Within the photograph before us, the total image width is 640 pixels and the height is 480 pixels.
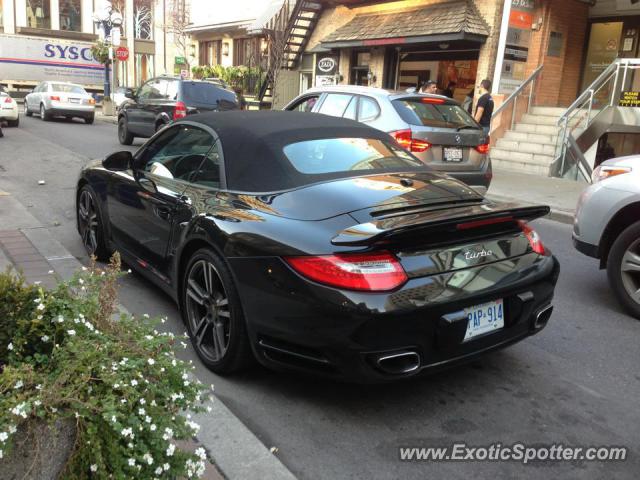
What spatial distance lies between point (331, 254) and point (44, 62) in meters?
44.4

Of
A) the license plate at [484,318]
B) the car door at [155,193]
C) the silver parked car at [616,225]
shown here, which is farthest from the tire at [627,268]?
the car door at [155,193]

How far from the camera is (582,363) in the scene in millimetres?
4047

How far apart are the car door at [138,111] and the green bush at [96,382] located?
14177 millimetres

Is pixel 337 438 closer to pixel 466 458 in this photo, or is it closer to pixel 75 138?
pixel 466 458

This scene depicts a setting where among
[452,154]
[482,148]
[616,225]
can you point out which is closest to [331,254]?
[616,225]

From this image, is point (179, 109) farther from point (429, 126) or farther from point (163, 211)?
point (163, 211)

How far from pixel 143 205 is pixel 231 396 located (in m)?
1.90

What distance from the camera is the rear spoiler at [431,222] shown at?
2928mm

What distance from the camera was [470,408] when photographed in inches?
133

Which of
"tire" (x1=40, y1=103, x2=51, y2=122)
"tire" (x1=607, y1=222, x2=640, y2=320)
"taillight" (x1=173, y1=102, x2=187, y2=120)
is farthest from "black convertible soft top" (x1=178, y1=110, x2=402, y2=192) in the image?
"tire" (x1=40, y1=103, x2=51, y2=122)

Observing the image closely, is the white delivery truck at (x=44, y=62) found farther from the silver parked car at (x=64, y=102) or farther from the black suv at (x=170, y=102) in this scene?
the black suv at (x=170, y=102)

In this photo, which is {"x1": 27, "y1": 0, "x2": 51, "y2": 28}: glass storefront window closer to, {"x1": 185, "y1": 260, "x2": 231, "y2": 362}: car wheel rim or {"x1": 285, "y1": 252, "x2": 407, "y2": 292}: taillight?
{"x1": 185, "y1": 260, "x2": 231, "y2": 362}: car wheel rim

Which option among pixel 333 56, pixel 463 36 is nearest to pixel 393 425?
pixel 463 36

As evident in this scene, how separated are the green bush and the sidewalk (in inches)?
315
